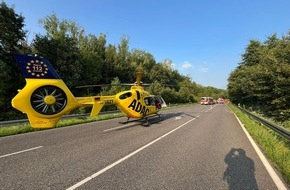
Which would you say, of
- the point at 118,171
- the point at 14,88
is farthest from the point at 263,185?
the point at 14,88

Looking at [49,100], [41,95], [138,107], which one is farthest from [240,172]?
[138,107]

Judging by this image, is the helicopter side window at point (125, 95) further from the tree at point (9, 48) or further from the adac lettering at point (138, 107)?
the tree at point (9, 48)

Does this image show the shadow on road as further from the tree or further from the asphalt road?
the tree

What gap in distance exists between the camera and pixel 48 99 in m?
10.8

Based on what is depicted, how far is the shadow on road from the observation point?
5.40 meters

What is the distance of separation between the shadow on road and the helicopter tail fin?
7361mm

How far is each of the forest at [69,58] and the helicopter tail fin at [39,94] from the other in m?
10.3

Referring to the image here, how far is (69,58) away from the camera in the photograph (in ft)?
138

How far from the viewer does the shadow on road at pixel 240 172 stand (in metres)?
5.40

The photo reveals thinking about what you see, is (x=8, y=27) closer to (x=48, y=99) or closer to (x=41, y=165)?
(x=48, y=99)

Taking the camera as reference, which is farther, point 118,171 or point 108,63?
point 108,63

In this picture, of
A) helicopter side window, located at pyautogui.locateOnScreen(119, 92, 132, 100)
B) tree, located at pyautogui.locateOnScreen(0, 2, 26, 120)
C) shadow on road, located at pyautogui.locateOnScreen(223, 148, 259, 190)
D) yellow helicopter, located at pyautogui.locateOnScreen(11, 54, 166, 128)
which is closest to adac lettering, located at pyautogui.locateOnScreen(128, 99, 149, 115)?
helicopter side window, located at pyautogui.locateOnScreen(119, 92, 132, 100)

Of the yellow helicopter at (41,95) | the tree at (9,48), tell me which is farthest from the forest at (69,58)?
the yellow helicopter at (41,95)

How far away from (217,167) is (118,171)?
103 inches
